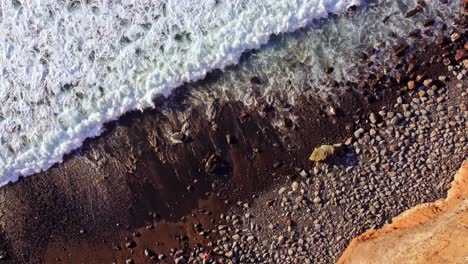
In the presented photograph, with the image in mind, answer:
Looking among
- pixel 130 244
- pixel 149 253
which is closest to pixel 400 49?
pixel 149 253

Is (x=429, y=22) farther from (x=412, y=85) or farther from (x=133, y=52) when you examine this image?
(x=133, y=52)

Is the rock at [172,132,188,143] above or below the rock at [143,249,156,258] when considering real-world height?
above

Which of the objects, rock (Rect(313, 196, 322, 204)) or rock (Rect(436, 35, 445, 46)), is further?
rock (Rect(313, 196, 322, 204))

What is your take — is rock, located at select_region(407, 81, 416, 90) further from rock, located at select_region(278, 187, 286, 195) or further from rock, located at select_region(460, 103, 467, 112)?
rock, located at select_region(278, 187, 286, 195)

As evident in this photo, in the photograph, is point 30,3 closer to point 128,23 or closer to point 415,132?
point 128,23

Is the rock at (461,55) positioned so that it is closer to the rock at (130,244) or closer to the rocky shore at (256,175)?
the rocky shore at (256,175)

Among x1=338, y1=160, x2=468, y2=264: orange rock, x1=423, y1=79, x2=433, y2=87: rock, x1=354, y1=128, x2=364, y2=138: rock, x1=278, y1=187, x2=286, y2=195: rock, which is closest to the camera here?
x1=338, y1=160, x2=468, y2=264: orange rock

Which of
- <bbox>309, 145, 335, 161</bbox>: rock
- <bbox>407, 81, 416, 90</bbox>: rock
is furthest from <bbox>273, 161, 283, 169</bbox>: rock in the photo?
<bbox>407, 81, 416, 90</bbox>: rock

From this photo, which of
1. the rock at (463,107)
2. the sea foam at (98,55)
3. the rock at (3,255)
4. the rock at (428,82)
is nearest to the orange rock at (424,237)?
the rock at (463,107)
